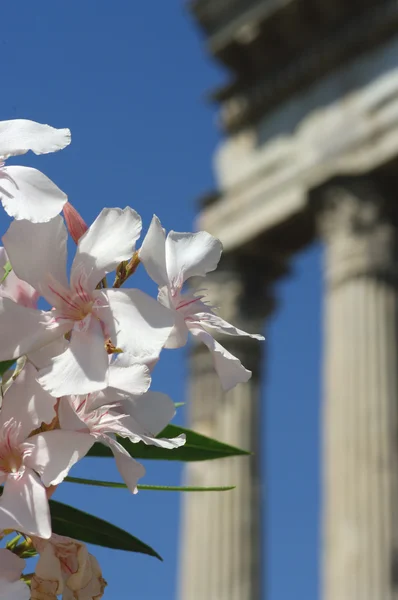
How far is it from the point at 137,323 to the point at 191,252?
27cm

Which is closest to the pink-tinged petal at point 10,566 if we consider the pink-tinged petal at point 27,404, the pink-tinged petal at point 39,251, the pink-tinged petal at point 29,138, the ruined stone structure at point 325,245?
the pink-tinged petal at point 27,404

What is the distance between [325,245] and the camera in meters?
18.6

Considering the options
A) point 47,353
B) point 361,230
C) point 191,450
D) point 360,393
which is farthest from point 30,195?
point 361,230

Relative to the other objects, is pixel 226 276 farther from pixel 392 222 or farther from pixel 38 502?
pixel 38 502

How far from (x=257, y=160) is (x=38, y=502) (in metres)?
19.2

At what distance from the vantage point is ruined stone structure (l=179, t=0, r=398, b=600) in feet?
54.6

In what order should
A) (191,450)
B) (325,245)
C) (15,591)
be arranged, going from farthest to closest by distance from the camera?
(325,245)
(191,450)
(15,591)

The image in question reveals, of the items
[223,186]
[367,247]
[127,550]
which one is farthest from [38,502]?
[223,186]

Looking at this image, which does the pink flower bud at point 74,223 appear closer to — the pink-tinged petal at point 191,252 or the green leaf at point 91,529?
the pink-tinged petal at point 191,252

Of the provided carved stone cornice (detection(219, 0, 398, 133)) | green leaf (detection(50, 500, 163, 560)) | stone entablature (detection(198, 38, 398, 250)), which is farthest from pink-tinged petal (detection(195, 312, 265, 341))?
carved stone cornice (detection(219, 0, 398, 133))

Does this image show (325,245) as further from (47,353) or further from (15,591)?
(15,591)

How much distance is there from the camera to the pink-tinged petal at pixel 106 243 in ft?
4.39

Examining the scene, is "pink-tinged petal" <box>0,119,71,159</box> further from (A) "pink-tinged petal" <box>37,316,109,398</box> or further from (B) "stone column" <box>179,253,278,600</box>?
(B) "stone column" <box>179,253,278,600</box>

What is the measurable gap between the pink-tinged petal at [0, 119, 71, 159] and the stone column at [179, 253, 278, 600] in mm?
16671
